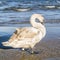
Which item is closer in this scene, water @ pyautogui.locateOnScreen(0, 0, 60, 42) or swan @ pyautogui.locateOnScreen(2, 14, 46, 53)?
swan @ pyautogui.locateOnScreen(2, 14, 46, 53)

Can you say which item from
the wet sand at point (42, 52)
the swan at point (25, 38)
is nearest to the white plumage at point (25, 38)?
the swan at point (25, 38)

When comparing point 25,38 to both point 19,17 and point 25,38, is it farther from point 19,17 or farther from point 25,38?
point 19,17

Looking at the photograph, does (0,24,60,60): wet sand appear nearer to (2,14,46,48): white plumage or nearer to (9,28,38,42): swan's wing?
(2,14,46,48): white plumage

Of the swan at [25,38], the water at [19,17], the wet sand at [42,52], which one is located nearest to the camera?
the wet sand at [42,52]

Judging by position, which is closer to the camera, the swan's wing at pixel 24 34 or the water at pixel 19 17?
the swan's wing at pixel 24 34

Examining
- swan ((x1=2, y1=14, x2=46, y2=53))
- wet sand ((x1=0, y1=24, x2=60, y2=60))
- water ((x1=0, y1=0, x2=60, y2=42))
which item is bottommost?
water ((x1=0, y1=0, x2=60, y2=42))

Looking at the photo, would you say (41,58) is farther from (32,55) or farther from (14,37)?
(14,37)

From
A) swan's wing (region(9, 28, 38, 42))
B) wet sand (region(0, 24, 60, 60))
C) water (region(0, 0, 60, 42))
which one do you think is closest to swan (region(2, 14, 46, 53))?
swan's wing (region(9, 28, 38, 42))

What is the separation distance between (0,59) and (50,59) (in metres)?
1.43

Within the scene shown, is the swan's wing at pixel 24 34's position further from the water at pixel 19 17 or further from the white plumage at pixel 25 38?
the water at pixel 19 17

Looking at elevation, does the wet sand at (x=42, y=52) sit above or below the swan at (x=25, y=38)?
below

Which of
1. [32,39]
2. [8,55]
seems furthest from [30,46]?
[8,55]

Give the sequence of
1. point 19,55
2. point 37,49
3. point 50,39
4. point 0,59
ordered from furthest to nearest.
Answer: point 50,39 → point 37,49 → point 19,55 → point 0,59

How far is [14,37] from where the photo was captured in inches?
363
